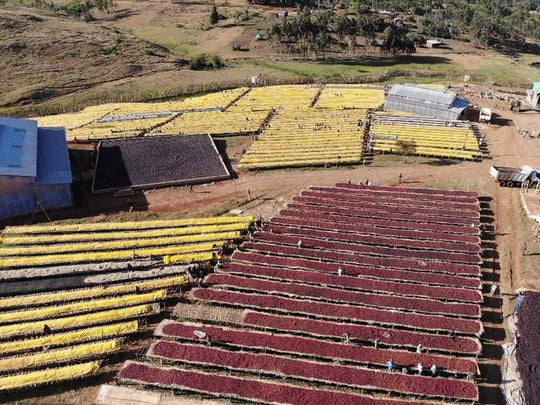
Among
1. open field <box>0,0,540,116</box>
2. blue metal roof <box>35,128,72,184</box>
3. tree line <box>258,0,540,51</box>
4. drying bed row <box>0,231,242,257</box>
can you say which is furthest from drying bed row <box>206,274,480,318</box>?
tree line <box>258,0,540,51</box>

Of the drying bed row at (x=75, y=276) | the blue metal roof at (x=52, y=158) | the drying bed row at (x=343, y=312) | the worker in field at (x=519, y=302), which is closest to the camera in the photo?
the drying bed row at (x=343, y=312)

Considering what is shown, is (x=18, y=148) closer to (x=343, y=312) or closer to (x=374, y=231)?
(x=374, y=231)

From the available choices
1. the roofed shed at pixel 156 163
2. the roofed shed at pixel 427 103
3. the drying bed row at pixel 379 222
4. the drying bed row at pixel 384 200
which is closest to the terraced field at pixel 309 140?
the roofed shed at pixel 156 163

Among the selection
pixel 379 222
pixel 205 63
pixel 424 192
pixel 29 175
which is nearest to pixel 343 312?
pixel 379 222

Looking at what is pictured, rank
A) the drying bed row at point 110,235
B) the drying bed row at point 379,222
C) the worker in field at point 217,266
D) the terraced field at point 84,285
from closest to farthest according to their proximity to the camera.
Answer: the terraced field at point 84,285
the worker in field at point 217,266
the drying bed row at point 110,235
the drying bed row at point 379,222

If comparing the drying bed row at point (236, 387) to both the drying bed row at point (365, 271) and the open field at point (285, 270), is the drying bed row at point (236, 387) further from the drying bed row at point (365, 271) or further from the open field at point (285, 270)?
the drying bed row at point (365, 271)

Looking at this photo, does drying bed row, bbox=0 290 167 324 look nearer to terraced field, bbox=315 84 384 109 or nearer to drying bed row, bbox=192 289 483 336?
drying bed row, bbox=192 289 483 336

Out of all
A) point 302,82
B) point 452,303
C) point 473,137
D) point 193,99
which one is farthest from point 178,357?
point 302,82

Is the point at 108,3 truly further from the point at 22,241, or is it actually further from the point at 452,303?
the point at 452,303
